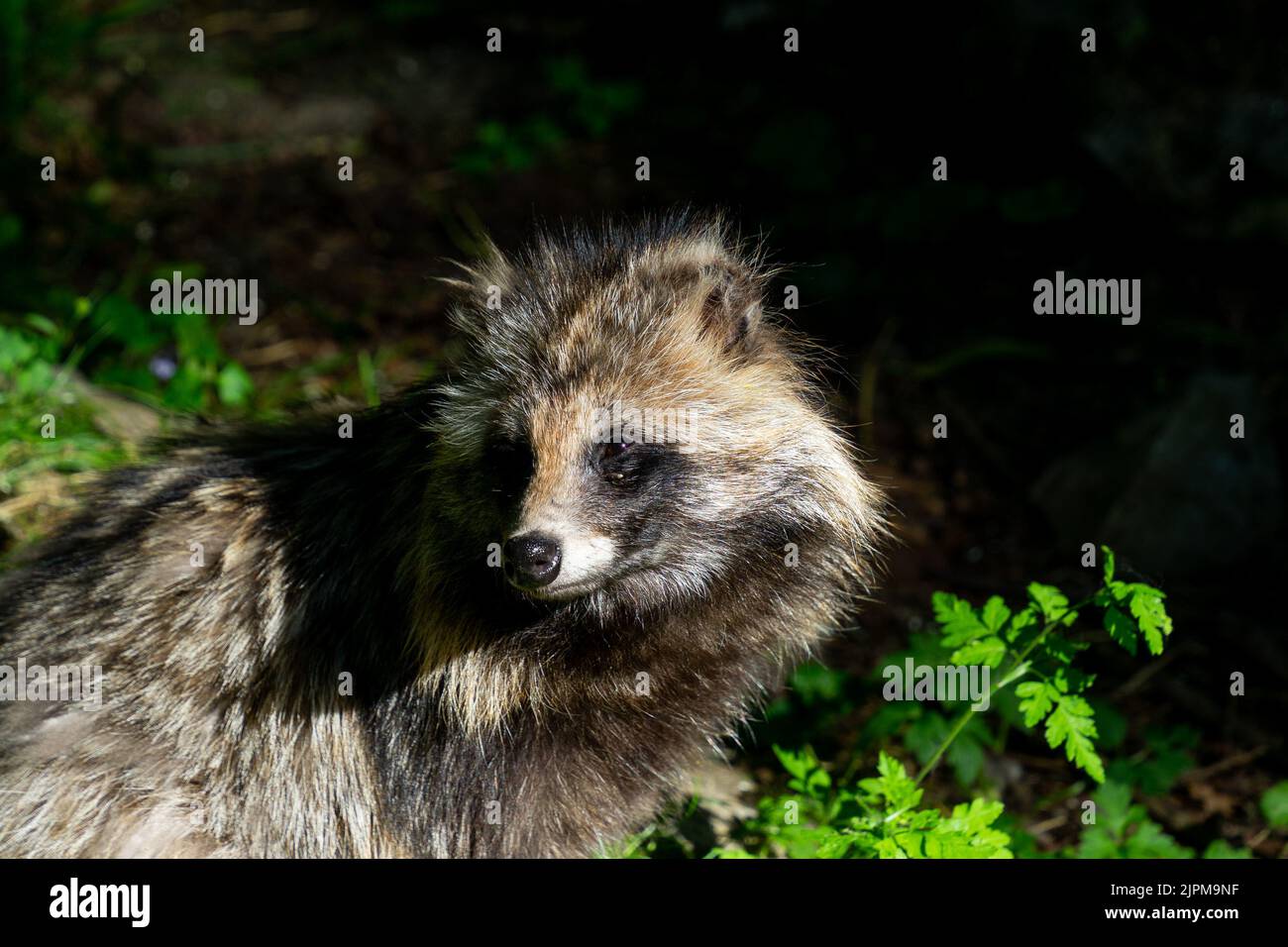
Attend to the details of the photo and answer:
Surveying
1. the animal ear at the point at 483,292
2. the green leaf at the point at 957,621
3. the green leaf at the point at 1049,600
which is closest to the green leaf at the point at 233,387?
the animal ear at the point at 483,292

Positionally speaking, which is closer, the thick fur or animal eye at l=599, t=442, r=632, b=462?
animal eye at l=599, t=442, r=632, b=462

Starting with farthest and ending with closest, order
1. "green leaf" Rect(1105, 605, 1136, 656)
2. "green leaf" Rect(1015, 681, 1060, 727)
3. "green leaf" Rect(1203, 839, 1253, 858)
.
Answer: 1. "green leaf" Rect(1203, 839, 1253, 858)
2. "green leaf" Rect(1015, 681, 1060, 727)
3. "green leaf" Rect(1105, 605, 1136, 656)

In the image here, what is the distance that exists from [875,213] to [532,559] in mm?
5527

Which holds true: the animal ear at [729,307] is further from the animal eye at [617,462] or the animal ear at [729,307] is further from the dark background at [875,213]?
the dark background at [875,213]

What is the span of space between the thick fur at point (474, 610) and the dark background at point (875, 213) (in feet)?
3.82

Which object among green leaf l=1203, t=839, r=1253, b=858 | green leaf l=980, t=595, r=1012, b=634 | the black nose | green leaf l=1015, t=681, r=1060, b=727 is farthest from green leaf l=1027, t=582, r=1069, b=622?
green leaf l=1203, t=839, r=1253, b=858

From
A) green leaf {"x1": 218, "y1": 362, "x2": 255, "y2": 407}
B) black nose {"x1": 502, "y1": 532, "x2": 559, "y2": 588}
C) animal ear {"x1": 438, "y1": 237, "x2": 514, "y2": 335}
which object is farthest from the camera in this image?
green leaf {"x1": 218, "y1": 362, "x2": 255, "y2": 407}

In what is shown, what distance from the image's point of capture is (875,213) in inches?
332

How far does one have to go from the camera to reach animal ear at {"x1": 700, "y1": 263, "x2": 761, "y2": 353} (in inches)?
162

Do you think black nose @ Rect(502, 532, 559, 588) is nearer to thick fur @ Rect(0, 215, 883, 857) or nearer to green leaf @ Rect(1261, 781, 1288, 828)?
thick fur @ Rect(0, 215, 883, 857)

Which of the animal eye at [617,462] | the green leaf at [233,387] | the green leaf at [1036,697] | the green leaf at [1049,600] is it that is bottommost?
the green leaf at [1036,697]

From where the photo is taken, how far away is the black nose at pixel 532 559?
357 centimetres
